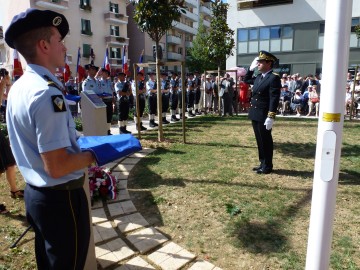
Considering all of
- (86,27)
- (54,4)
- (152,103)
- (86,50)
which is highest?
(54,4)

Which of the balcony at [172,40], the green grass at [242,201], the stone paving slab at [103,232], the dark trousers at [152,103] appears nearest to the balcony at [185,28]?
the balcony at [172,40]

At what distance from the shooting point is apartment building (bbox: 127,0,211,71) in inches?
1645

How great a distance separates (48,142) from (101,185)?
3066 millimetres

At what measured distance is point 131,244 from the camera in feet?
10.8

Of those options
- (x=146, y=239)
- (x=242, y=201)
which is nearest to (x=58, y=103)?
(x=146, y=239)

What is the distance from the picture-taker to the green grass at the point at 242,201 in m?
3.11

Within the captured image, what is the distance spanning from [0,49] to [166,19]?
3554 cm

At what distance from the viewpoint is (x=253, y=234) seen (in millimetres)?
3418

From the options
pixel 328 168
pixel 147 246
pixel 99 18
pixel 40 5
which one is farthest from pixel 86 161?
pixel 99 18

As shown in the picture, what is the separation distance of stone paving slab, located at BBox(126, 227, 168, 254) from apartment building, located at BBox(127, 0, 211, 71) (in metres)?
35.5

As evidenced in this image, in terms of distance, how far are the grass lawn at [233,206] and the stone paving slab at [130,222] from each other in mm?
119

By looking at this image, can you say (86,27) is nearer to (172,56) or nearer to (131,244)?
(172,56)

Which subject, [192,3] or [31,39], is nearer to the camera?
[31,39]

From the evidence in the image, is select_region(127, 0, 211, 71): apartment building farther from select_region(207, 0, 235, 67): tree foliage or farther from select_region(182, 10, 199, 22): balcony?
select_region(207, 0, 235, 67): tree foliage
